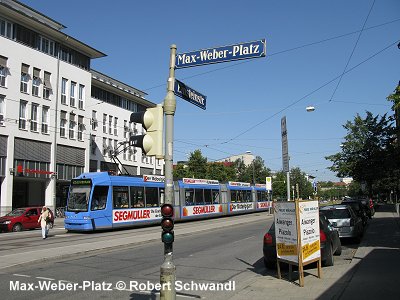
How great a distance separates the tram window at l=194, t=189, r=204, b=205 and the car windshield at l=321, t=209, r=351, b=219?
Answer: 55.4ft

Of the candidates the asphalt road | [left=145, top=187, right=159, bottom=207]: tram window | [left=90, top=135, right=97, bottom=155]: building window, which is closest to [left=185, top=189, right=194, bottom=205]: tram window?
[left=145, top=187, right=159, bottom=207]: tram window

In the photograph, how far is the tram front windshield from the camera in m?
23.1

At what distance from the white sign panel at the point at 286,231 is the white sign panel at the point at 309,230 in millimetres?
168

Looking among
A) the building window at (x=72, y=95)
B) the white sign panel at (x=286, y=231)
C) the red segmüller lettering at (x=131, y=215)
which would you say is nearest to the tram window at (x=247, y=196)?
the red segmüller lettering at (x=131, y=215)

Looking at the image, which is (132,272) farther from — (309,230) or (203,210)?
(203,210)

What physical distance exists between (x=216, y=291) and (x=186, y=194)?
23792 millimetres

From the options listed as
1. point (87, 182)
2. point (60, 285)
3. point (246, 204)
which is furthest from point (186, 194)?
point (60, 285)

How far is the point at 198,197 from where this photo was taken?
34.0 m

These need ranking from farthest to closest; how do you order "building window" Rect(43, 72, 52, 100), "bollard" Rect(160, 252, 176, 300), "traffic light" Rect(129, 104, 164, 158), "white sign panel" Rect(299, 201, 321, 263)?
"building window" Rect(43, 72, 52, 100) < "white sign panel" Rect(299, 201, 321, 263) < "traffic light" Rect(129, 104, 164, 158) < "bollard" Rect(160, 252, 176, 300)

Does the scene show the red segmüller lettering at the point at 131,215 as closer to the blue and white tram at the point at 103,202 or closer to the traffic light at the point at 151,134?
the blue and white tram at the point at 103,202

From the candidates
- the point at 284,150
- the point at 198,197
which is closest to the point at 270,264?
the point at 284,150

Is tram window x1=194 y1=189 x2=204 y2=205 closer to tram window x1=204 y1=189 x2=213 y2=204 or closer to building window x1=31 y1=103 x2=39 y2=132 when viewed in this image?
tram window x1=204 y1=189 x2=213 y2=204

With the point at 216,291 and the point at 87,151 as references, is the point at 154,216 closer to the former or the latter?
the point at 216,291

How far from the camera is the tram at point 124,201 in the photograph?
2314cm
